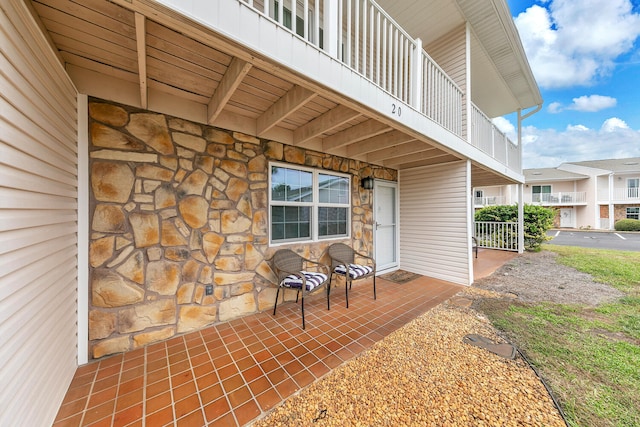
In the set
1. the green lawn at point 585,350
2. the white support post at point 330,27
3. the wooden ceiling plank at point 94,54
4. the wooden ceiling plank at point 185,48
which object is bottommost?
the green lawn at point 585,350

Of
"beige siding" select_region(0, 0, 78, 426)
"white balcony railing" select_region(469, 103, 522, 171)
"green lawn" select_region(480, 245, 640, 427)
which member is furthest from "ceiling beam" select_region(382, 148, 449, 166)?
"beige siding" select_region(0, 0, 78, 426)

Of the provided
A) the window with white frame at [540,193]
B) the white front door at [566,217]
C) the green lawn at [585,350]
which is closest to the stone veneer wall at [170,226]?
the green lawn at [585,350]

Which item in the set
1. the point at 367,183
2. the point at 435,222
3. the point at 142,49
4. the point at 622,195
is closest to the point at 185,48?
the point at 142,49

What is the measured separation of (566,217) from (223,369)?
1028 inches

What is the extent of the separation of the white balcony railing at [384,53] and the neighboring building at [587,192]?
1734 centimetres

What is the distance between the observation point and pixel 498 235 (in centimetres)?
804

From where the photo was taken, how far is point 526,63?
4855 millimetres

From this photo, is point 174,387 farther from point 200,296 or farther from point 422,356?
point 422,356

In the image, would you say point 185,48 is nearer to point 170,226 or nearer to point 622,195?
point 170,226

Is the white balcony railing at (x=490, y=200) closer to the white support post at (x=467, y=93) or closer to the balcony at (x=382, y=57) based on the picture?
the balcony at (x=382, y=57)

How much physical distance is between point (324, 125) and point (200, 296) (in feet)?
8.35

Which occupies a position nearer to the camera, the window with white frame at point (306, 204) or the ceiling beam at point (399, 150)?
the window with white frame at point (306, 204)

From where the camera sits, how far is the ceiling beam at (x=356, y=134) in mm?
2918

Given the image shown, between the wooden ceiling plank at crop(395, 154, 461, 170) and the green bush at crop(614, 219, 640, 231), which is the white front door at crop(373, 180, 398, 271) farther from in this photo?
the green bush at crop(614, 219, 640, 231)
